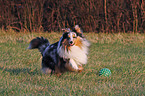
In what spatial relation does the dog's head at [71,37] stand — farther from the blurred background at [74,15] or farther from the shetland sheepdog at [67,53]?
the blurred background at [74,15]

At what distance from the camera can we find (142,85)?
4.65m

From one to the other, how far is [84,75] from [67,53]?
594 millimetres

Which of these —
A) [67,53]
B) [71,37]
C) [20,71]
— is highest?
[71,37]

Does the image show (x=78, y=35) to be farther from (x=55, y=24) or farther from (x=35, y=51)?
(x=55, y=24)

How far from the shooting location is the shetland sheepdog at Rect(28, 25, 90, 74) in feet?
16.8

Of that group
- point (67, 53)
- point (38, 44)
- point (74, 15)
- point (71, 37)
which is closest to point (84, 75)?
point (67, 53)

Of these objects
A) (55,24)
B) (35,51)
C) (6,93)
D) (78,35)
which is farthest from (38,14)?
(6,93)

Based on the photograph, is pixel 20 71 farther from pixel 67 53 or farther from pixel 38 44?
pixel 67 53

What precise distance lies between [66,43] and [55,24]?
6.67 m

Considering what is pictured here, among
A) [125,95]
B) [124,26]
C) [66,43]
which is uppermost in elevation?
[66,43]

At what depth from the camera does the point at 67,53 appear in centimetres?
518

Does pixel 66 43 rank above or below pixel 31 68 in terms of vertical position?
above

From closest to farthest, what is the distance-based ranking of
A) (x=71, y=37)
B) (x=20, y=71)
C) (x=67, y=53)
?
1. (x=71, y=37)
2. (x=67, y=53)
3. (x=20, y=71)

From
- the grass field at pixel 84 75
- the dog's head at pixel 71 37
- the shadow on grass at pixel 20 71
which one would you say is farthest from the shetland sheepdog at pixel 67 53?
the shadow on grass at pixel 20 71
